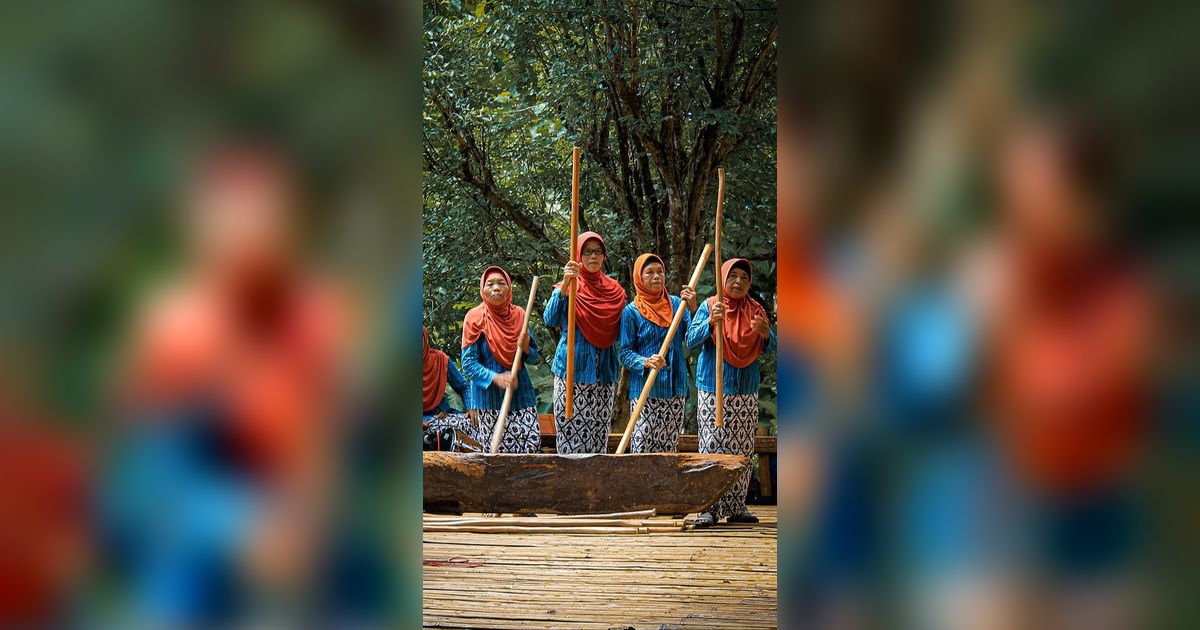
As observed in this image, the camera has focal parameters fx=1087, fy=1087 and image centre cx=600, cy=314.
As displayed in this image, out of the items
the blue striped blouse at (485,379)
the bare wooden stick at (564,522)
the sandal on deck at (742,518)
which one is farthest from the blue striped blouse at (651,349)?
the bare wooden stick at (564,522)

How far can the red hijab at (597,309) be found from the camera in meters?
7.88

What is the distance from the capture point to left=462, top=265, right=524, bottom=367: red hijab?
317 inches

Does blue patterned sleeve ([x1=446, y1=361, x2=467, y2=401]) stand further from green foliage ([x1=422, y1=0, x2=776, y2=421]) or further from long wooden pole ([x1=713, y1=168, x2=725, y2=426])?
green foliage ([x1=422, y1=0, x2=776, y2=421])

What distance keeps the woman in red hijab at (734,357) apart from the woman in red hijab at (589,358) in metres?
0.68

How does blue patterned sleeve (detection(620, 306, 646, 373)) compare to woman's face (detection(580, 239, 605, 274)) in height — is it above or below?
below

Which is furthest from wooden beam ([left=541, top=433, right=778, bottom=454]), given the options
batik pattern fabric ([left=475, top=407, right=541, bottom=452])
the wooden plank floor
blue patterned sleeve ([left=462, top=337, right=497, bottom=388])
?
the wooden plank floor

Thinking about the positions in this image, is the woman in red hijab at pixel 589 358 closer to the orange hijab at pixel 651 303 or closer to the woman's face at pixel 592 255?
the woman's face at pixel 592 255

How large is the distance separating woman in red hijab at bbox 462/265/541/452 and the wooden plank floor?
6.20 ft

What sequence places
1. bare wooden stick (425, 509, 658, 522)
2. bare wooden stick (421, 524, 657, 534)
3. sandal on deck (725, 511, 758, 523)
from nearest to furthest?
bare wooden stick (421, 524, 657, 534) < bare wooden stick (425, 509, 658, 522) < sandal on deck (725, 511, 758, 523)

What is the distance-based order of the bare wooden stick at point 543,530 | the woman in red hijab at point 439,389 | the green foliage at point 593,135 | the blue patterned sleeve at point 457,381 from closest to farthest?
the bare wooden stick at point 543,530 < the woman in red hijab at point 439,389 < the blue patterned sleeve at point 457,381 < the green foliage at point 593,135
